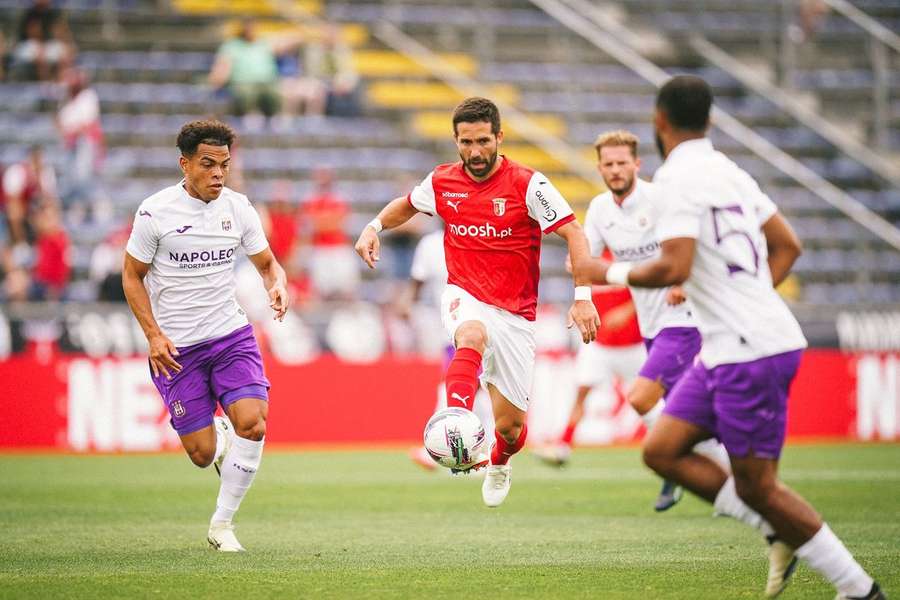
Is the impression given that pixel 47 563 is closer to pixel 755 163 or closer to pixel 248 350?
pixel 248 350

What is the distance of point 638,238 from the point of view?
11.4m

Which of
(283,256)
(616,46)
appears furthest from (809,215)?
(283,256)

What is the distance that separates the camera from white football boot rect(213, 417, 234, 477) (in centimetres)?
970

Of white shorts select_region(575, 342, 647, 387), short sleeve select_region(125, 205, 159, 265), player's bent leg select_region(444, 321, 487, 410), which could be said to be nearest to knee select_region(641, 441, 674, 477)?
player's bent leg select_region(444, 321, 487, 410)

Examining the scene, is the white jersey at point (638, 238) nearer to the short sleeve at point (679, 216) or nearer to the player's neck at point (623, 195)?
the player's neck at point (623, 195)

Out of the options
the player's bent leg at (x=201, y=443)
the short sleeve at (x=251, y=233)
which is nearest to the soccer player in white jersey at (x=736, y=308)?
the short sleeve at (x=251, y=233)

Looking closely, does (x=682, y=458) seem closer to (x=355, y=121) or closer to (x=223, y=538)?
A: (x=223, y=538)

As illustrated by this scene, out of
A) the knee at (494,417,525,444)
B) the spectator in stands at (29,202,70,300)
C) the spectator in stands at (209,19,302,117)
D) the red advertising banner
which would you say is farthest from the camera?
the spectator in stands at (209,19,302,117)

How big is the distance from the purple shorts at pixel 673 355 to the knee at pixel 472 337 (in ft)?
7.02

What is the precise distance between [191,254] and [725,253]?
4.08m

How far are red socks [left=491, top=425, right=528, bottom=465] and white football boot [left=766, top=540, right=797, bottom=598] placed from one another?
3.28 meters

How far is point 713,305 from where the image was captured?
6648 mm

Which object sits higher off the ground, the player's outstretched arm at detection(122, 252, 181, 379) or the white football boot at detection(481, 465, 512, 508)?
the player's outstretched arm at detection(122, 252, 181, 379)

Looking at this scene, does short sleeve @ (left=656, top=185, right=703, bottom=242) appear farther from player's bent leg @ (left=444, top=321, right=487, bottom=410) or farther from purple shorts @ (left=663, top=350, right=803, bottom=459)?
player's bent leg @ (left=444, top=321, right=487, bottom=410)
